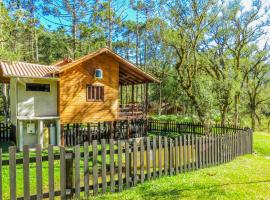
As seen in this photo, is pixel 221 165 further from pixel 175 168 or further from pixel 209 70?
pixel 209 70

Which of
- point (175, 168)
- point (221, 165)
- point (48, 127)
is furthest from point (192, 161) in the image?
point (48, 127)

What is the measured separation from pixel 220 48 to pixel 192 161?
18.4 metres

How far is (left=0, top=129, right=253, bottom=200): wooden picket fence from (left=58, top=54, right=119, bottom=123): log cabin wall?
6.16 metres

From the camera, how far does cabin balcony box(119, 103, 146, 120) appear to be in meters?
18.4

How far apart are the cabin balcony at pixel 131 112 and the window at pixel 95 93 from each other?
2.04 m

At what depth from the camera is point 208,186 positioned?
247 inches

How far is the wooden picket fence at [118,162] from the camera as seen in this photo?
4.94 metres

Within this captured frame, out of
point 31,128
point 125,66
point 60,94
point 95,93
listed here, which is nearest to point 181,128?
point 125,66

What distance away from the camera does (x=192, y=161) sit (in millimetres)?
7949

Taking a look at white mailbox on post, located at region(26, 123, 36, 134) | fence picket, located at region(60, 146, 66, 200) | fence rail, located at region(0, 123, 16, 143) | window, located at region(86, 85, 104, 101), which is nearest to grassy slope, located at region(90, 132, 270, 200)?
fence picket, located at region(60, 146, 66, 200)

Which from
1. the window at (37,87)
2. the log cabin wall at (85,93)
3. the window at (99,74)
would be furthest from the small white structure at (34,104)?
the window at (99,74)

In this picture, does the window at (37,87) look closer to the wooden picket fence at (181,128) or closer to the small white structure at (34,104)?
the small white structure at (34,104)

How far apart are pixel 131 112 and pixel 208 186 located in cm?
1286

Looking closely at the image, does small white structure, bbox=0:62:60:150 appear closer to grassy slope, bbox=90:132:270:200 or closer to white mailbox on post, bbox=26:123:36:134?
white mailbox on post, bbox=26:123:36:134
